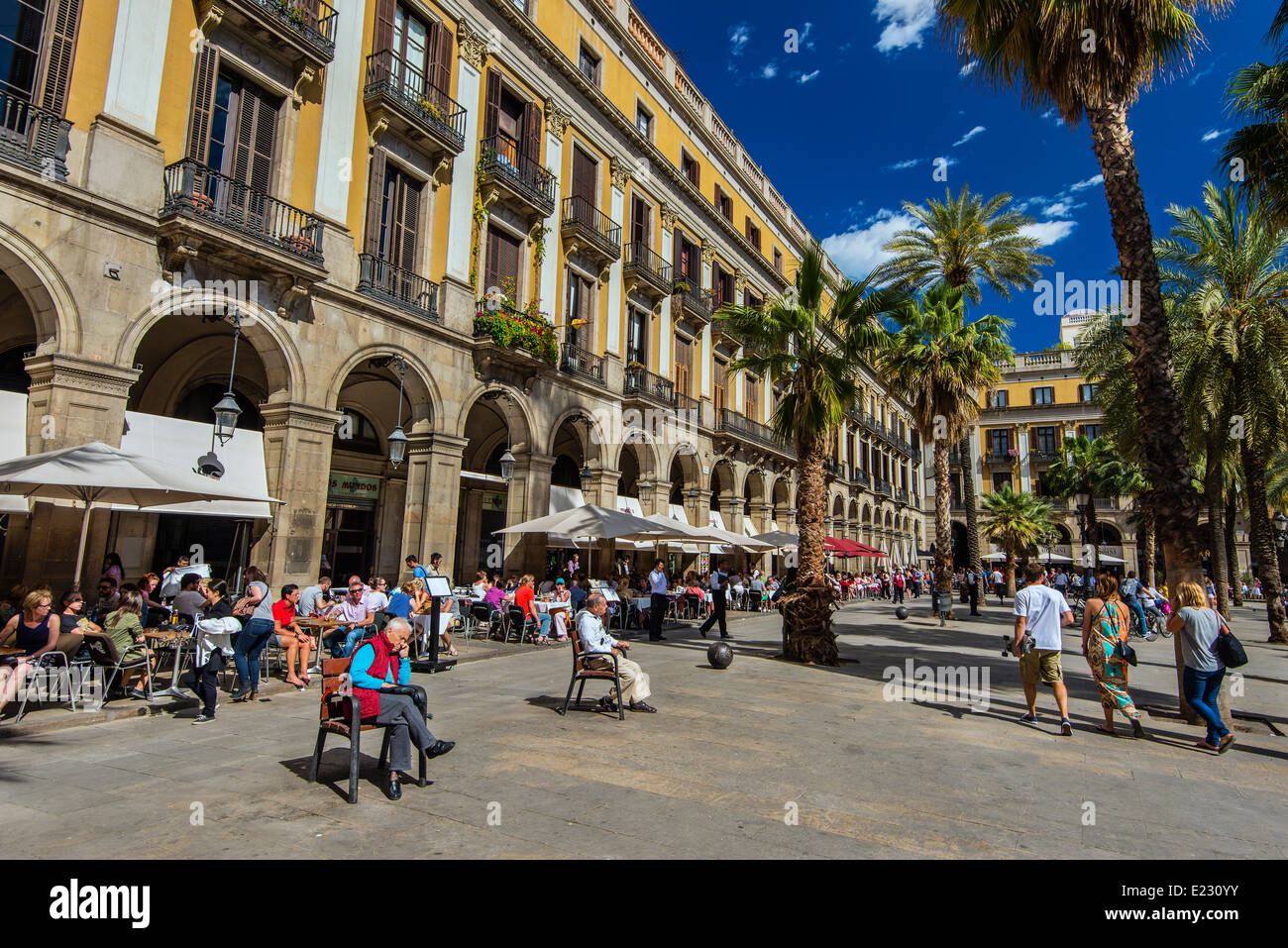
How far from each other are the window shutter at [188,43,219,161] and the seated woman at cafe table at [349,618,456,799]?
1098 cm

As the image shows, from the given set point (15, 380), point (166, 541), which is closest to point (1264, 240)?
point (166, 541)

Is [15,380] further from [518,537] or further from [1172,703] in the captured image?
[1172,703]

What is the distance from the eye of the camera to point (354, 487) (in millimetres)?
18234

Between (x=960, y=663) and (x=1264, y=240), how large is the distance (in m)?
13.1

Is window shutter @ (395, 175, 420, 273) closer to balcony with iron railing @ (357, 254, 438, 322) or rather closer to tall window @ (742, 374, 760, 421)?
balcony with iron railing @ (357, 254, 438, 322)

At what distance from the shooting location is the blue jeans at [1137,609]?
59.8 ft

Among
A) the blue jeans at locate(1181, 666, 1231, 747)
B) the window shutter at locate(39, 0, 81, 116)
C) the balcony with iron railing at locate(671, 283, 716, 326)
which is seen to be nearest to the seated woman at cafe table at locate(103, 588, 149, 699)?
the window shutter at locate(39, 0, 81, 116)

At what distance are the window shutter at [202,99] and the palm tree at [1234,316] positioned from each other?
2010 cm

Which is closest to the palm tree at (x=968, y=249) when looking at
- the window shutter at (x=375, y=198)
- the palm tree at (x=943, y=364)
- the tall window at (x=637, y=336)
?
the palm tree at (x=943, y=364)

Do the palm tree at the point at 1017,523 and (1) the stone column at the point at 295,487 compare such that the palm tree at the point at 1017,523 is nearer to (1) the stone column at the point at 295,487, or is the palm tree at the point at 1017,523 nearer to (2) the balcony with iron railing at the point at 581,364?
(2) the balcony with iron railing at the point at 581,364

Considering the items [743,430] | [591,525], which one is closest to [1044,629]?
[591,525]

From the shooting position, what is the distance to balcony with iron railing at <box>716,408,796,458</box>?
1077 inches

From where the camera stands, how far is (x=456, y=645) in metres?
12.8

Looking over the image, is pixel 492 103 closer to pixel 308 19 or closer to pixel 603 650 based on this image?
pixel 308 19
